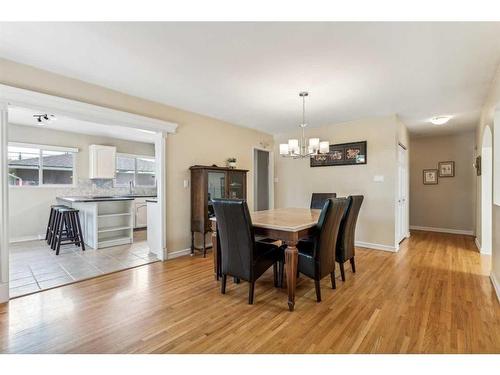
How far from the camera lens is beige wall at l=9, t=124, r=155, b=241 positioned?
4.86m

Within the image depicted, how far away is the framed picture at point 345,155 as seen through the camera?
14.7 feet

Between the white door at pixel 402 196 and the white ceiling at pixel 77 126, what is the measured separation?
4.79m

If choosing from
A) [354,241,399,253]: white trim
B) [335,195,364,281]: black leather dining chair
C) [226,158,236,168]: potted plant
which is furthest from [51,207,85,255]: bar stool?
[354,241,399,253]: white trim

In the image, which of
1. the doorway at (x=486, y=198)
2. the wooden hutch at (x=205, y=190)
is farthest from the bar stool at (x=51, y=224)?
the doorway at (x=486, y=198)

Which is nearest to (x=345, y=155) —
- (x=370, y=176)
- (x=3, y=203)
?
(x=370, y=176)

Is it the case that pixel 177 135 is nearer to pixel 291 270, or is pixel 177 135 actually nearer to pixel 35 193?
pixel 291 270

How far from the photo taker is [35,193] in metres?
5.11

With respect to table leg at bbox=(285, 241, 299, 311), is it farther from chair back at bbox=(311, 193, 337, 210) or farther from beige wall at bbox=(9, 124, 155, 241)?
beige wall at bbox=(9, 124, 155, 241)

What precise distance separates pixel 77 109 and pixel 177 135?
4.45 ft

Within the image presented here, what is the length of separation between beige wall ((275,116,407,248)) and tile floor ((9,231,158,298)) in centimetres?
344

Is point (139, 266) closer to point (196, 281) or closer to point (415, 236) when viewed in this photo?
point (196, 281)

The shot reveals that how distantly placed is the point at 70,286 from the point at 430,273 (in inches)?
166

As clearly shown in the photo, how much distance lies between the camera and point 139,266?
3396 mm
